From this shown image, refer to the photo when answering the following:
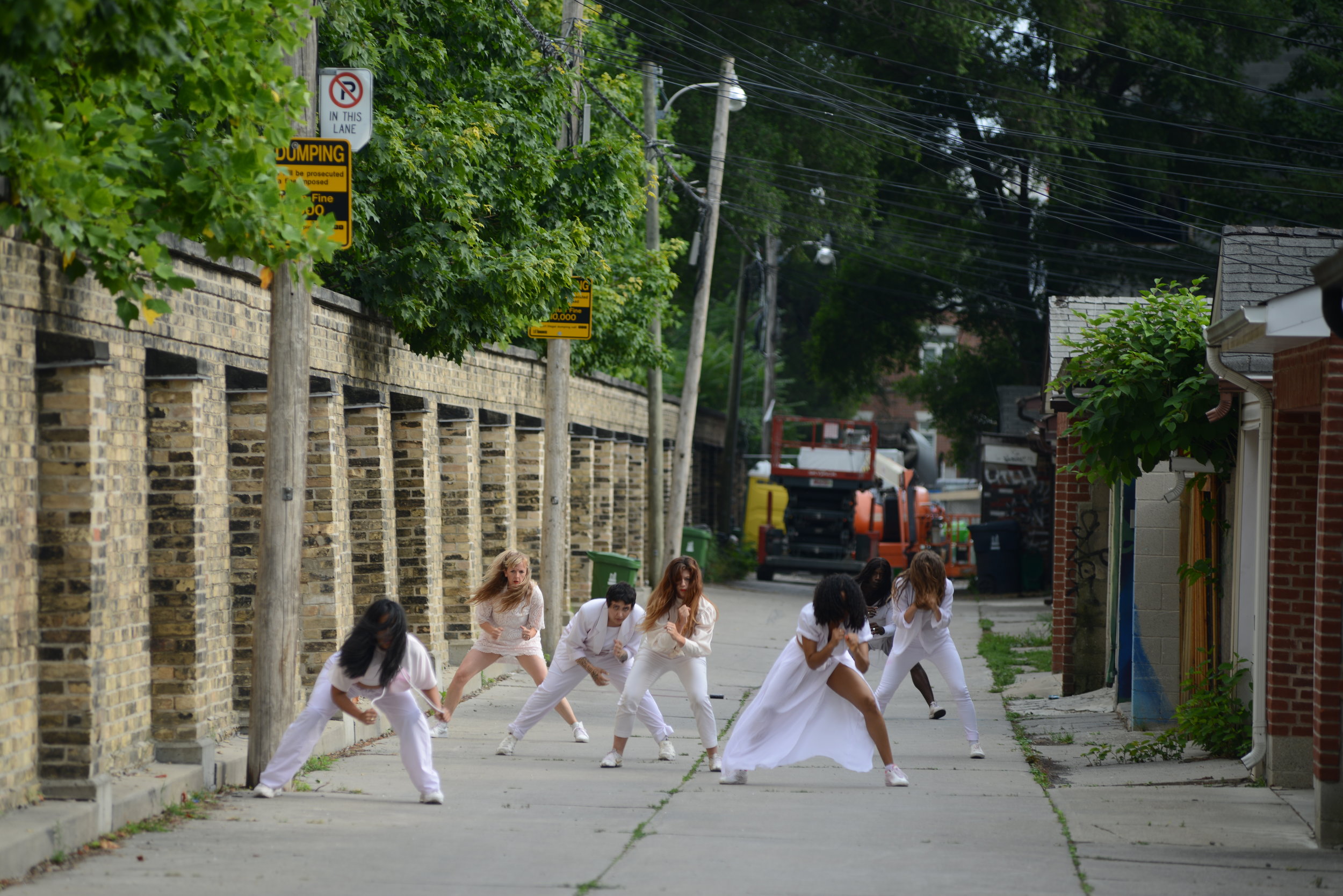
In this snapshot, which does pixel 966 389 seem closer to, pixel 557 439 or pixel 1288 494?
pixel 557 439

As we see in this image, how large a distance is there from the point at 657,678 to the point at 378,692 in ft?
8.19

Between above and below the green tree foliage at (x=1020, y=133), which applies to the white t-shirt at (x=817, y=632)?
below

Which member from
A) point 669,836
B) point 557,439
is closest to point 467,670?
point 669,836

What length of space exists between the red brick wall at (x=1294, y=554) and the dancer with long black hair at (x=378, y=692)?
5139 millimetres

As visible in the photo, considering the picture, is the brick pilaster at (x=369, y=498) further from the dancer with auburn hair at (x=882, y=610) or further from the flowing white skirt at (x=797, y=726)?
the flowing white skirt at (x=797, y=726)

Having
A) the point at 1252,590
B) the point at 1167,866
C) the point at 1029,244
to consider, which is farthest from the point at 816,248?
the point at 1167,866

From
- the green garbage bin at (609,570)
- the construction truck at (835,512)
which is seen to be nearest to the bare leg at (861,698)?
the green garbage bin at (609,570)

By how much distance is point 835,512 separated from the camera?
33.0 metres

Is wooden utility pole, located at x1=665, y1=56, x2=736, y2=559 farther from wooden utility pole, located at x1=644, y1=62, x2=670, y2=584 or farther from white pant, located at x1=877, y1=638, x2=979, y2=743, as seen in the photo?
white pant, located at x1=877, y1=638, x2=979, y2=743

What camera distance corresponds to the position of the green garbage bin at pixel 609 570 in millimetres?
19533

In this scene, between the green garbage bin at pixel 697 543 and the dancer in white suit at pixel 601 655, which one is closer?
the dancer in white suit at pixel 601 655

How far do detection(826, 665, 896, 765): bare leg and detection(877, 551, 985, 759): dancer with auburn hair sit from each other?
1585 mm

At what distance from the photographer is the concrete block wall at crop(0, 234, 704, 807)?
24.9 ft

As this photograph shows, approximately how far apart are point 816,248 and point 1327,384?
122 feet
